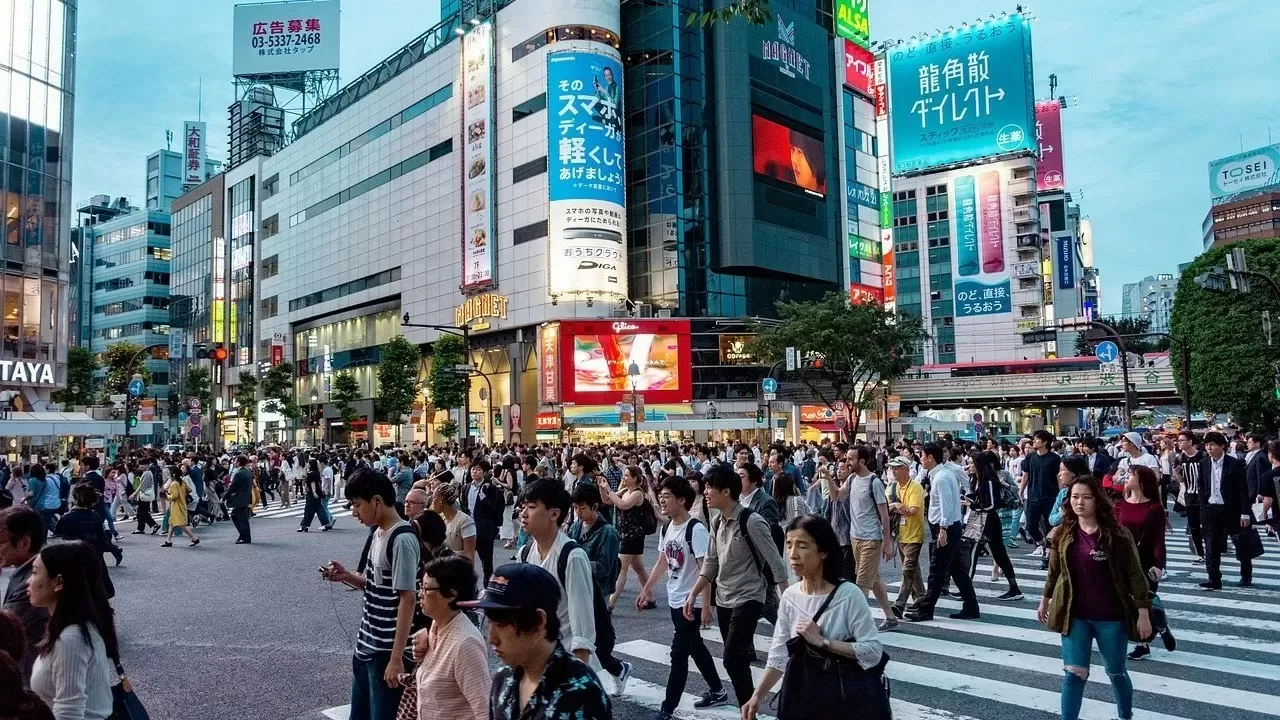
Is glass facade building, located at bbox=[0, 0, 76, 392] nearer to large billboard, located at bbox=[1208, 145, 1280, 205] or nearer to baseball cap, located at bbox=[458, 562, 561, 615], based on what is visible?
baseball cap, located at bbox=[458, 562, 561, 615]

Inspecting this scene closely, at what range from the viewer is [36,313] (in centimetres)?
3734

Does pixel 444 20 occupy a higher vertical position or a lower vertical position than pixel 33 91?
higher

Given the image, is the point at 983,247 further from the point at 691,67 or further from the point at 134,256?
the point at 134,256

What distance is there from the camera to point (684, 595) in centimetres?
668

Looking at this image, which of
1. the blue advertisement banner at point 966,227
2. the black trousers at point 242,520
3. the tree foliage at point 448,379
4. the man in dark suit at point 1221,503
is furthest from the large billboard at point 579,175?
the blue advertisement banner at point 966,227

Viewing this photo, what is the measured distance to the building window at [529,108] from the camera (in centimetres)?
5206

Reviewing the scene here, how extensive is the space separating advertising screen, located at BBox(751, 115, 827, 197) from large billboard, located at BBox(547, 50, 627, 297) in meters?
9.75

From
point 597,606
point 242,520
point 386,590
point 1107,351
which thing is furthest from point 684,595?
point 1107,351

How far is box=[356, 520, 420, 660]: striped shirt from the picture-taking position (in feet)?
15.0

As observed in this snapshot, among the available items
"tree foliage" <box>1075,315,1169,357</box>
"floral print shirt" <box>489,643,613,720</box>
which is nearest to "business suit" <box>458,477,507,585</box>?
"floral print shirt" <box>489,643,613,720</box>

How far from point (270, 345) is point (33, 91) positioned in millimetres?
44293

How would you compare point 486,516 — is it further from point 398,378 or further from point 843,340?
point 398,378

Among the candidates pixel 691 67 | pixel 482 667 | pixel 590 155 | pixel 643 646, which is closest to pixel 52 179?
pixel 590 155

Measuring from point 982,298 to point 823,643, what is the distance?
86524 mm
